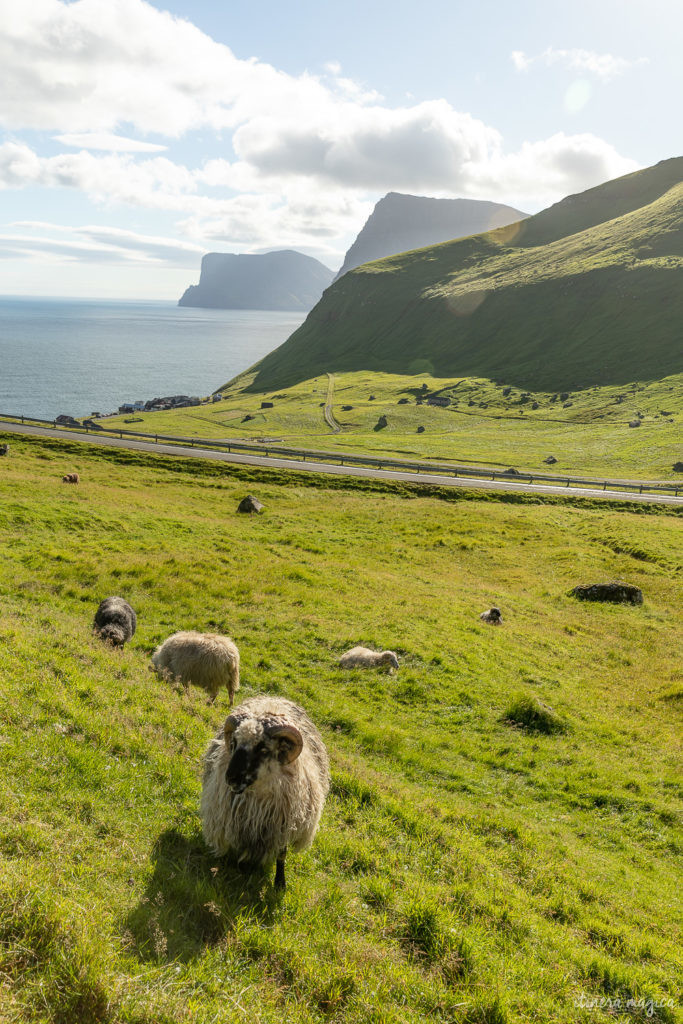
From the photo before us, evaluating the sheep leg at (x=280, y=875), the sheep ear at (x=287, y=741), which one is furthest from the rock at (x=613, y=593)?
the sheep ear at (x=287, y=741)

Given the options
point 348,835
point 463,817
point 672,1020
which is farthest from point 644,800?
point 348,835

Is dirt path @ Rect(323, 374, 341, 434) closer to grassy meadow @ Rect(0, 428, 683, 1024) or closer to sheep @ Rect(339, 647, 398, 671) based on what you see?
grassy meadow @ Rect(0, 428, 683, 1024)

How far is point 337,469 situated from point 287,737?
57.7 m

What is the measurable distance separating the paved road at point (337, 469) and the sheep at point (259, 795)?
52162 mm

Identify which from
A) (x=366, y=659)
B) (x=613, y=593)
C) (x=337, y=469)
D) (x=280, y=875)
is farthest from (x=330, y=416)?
(x=280, y=875)

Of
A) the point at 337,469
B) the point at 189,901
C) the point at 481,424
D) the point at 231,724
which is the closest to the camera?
the point at 189,901

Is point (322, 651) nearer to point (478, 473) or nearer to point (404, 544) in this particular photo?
point (404, 544)

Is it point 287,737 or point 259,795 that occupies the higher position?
point 287,737

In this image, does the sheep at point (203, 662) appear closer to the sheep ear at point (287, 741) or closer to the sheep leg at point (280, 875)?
the sheep leg at point (280, 875)

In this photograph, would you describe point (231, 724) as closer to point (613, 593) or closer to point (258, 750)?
point (258, 750)

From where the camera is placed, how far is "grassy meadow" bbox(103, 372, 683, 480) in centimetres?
9425

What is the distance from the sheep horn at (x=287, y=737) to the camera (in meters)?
6.48

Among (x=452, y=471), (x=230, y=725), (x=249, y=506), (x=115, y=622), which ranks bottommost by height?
(x=115, y=622)

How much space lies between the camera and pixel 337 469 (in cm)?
6369
